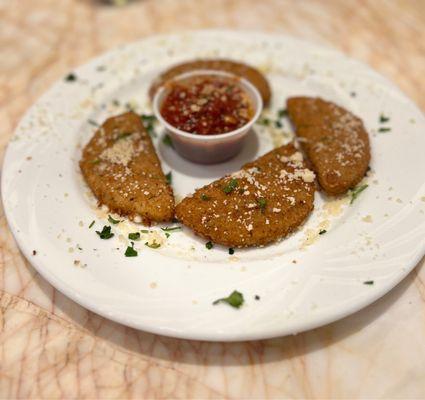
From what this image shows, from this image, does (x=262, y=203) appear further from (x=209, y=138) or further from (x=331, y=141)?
(x=331, y=141)

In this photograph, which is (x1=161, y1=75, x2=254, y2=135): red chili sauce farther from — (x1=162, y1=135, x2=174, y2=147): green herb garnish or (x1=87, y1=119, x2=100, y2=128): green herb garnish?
(x1=87, y1=119, x2=100, y2=128): green herb garnish

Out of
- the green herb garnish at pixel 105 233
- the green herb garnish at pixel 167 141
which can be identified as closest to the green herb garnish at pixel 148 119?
the green herb garnish at pixel 167 141

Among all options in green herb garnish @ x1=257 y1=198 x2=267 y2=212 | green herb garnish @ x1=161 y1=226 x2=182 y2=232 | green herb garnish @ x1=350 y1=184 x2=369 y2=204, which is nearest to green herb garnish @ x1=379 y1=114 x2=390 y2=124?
green herb garnish @ x1=350 y1=184 x2=369 y2=204

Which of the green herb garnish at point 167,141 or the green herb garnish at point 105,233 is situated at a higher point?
the green herb garnish at point 105,233

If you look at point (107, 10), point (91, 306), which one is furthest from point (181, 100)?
point (107, 10)

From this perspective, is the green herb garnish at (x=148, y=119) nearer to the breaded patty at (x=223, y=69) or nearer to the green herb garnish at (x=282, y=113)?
the breaded patty at (x=223, y=69)
